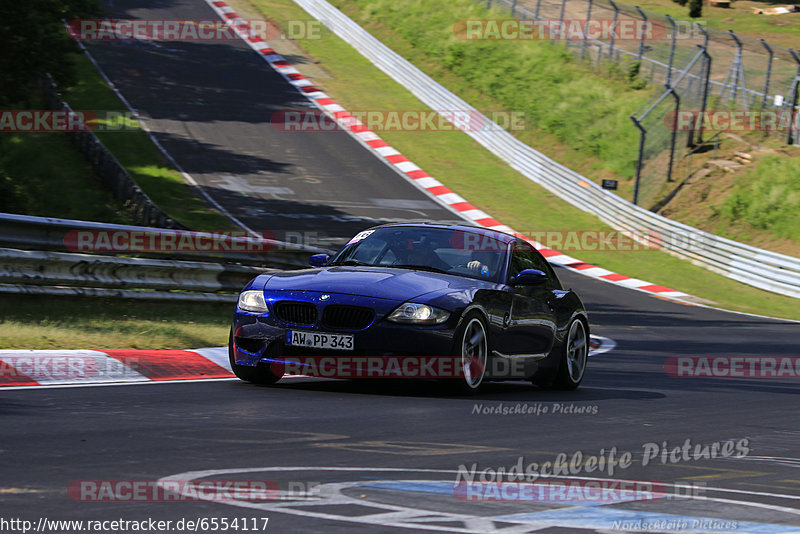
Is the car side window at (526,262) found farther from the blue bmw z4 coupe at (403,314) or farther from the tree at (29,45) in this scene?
the tree at (29,45)

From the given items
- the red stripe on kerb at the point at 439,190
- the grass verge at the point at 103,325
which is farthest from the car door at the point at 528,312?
the red stripe on kerb at the point at 439,190

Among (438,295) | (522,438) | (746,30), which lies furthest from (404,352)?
(746,30)

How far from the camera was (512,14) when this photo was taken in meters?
45.7

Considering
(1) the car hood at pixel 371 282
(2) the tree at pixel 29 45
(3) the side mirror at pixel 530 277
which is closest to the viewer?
(1) the car hood at pixel 371 282

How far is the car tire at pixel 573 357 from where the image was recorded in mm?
10312

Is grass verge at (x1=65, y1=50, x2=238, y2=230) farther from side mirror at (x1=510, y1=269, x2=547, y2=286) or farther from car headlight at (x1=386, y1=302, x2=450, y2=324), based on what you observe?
car headlight at (x1=386, y1=302, x2=450, y2=324)

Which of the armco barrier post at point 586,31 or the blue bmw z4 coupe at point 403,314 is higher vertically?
the armco barrier post at point 586,31

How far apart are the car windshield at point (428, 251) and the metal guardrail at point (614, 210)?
18.3 m

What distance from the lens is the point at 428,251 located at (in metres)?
9.33

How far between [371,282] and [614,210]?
23204mm

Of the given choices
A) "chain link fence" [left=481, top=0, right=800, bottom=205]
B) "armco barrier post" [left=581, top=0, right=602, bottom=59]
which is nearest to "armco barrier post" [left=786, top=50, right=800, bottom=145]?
"chain link fence" [left=481, top=0, right=800, bottom=205]

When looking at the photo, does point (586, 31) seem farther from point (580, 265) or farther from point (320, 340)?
point (320, 340)

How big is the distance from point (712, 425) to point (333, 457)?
3.68 meters

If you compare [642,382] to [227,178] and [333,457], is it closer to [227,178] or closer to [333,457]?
[333,457]
